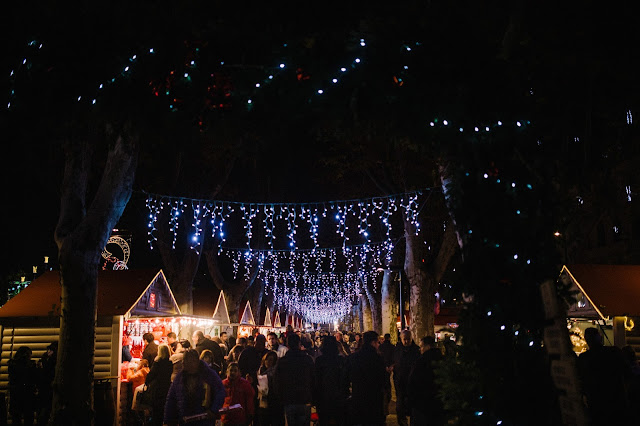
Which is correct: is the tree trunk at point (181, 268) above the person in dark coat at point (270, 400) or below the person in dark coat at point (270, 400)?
above

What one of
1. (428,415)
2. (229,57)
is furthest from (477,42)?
(428,415)

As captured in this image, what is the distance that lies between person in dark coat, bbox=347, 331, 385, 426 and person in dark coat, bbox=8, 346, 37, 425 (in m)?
5.96

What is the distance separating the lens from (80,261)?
899 centimetres

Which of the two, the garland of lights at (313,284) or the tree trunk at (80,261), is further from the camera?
the garland of lights at (313,284)

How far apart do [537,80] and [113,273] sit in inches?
416

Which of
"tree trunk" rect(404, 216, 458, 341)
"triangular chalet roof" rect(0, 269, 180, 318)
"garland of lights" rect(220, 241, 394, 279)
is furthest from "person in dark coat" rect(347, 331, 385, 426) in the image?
"garland of lights" rect(220, 241, 394, 279)

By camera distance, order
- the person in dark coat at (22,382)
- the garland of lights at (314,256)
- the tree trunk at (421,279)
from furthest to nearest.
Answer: the garland of lights at (314,256) < the tree trunk at (421,279) < the person in dark coat at (22,382)

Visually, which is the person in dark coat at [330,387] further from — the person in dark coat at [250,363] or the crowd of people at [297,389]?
the person in dark coat at [250,363]

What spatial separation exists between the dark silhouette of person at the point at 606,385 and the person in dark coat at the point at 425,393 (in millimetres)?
1894

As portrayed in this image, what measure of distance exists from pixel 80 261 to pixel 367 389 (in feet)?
16.3

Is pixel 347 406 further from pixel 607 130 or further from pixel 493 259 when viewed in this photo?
pixel 607 130

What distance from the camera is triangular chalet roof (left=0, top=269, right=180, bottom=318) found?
11891mm

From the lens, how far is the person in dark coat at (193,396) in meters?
6.21

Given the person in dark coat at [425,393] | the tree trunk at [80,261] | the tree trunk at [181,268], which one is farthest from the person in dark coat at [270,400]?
the tree trunk at [181,268]
